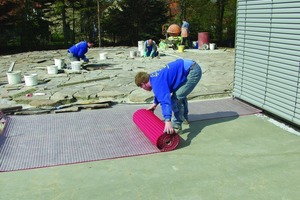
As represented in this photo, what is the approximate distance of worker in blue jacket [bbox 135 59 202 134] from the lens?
163 inches

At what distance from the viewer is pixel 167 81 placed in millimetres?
4418

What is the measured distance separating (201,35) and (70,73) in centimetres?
895

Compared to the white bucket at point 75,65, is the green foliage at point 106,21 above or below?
above

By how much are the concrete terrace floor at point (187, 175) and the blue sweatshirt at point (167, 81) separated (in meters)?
0.64

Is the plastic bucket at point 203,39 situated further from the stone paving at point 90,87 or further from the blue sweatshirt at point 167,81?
the blue sweatshirt at point 167,81

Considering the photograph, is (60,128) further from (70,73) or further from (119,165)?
(70,73)

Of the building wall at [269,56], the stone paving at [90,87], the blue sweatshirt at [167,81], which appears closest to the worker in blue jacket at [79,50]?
the stone paving at [90,87]

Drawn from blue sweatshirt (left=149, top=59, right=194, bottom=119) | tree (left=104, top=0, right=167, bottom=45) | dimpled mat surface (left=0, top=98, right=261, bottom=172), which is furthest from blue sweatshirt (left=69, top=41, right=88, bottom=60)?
tree (left=104, top=0, right=167, bottom=45)

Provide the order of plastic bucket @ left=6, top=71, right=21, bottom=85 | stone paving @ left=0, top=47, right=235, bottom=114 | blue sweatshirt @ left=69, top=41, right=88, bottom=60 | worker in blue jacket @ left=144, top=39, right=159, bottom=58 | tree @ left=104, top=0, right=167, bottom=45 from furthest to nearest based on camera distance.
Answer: tree @ left=104, top=0, right=167, bottom=45 → worker in blue jacket @ left=144, top=39, right=159, bottom=58 → blue sweatshirt @ left=69, top=41, right=88, bottom=60 → plastic bucket @ left=6, top=71, right=21, bottom=85 → stone paving @ left=0, top=47, right=235, bottom=114

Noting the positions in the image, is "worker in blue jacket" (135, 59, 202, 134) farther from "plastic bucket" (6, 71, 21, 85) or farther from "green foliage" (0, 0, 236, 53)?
"green foliage" (0, 0, 236, 53)

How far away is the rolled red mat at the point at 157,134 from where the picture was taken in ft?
13.8

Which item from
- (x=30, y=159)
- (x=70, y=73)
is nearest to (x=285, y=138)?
(x=30, y=159)

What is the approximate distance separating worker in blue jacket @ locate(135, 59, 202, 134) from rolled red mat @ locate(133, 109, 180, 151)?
12 cm

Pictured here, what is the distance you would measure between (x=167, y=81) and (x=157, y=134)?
0.74 meters
